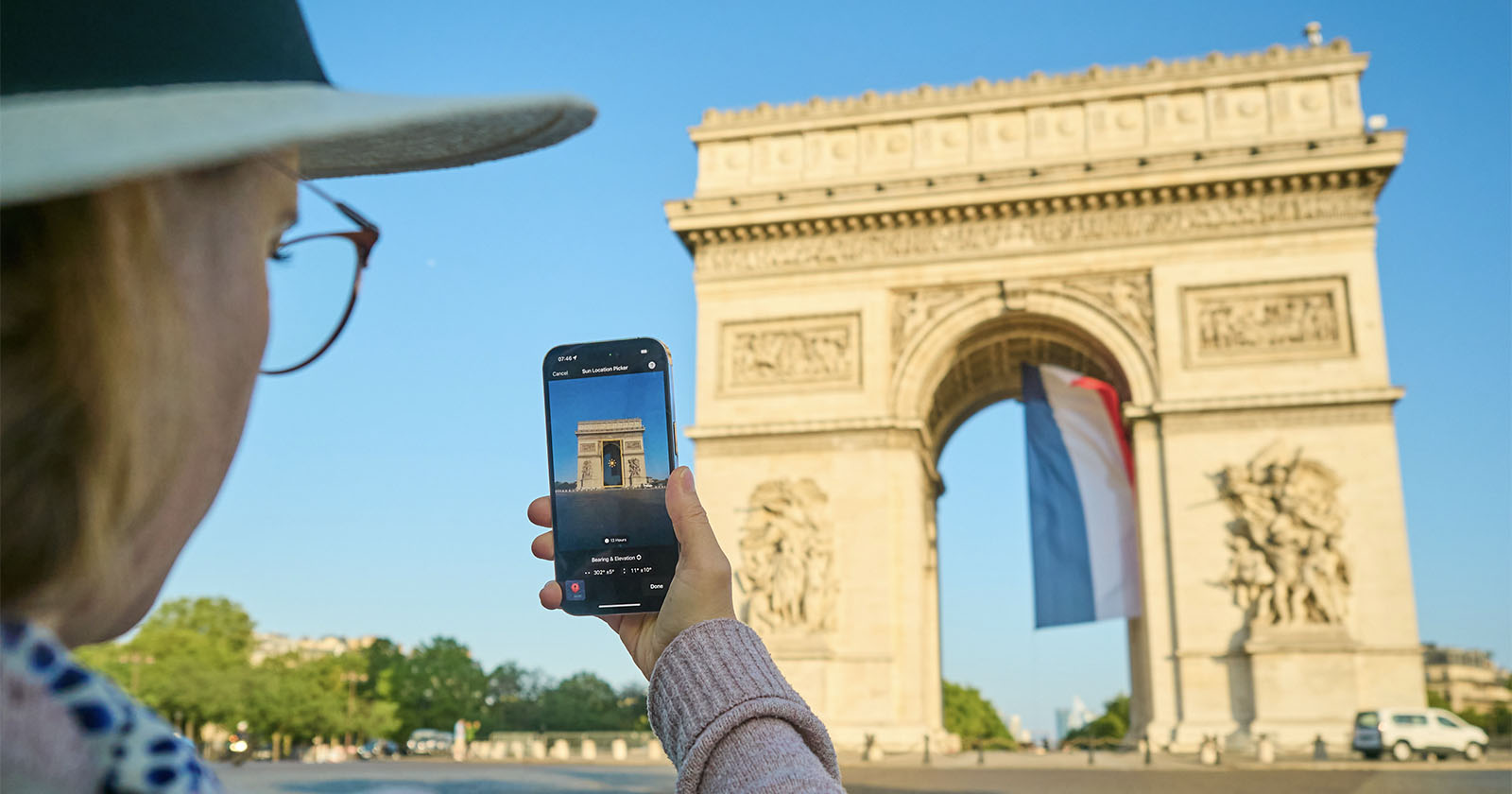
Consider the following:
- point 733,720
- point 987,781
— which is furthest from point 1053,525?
point 733,720

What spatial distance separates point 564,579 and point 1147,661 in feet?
54.3

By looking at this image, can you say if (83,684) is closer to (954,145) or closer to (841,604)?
(841,604)

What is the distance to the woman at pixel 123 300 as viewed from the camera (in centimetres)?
54

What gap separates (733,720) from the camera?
44.6 inches

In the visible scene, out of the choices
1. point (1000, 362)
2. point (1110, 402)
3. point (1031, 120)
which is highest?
point (1031, 120)

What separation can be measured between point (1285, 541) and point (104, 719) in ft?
56.5

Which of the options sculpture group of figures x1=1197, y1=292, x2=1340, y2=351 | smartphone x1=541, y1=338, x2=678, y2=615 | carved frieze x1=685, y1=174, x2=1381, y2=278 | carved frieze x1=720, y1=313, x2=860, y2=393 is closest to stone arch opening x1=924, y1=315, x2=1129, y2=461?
carved frieze x1=685, y1=174, x2=1381, y2=278

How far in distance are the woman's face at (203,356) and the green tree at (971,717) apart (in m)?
52.4

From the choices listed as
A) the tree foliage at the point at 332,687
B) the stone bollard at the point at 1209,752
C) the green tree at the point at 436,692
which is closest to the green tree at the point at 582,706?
the tree foliage at the point at 332,687

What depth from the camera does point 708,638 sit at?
1295 millimetres

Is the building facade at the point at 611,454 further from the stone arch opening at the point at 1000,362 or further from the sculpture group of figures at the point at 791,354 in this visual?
the stone arch opening at the point at 1000,362

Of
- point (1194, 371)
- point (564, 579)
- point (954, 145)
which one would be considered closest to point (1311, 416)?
point (1194, 371)

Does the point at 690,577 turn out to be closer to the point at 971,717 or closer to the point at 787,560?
the point at 787,560

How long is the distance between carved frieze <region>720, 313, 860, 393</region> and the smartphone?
16.8 metres
